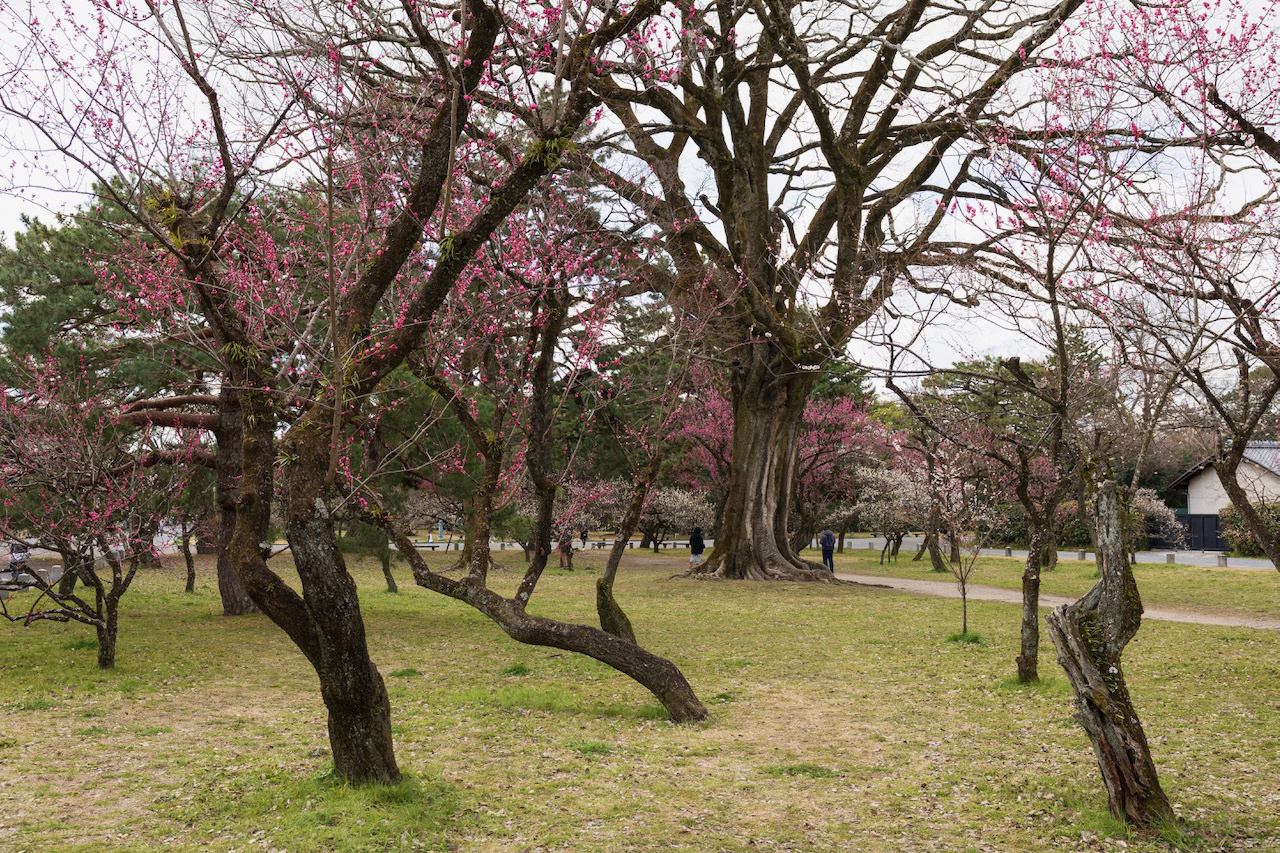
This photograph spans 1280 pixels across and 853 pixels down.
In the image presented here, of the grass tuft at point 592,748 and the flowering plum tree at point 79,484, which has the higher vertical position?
the flowering plum tree at point 79,484

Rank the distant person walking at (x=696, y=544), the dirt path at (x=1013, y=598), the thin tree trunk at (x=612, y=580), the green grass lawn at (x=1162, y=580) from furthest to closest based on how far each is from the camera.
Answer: the distant person walking at (x=696, y=544) < the green grass lawn at (x=1162, y=580) < the dirt path at (x=1013, y=598) < the thin tree trunk at (x=612, y=580)

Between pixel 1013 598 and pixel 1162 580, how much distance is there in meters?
6.82

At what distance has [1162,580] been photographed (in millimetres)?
24156

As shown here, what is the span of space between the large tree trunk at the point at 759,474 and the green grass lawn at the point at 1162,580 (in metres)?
6.16

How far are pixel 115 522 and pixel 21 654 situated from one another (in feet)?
6.77

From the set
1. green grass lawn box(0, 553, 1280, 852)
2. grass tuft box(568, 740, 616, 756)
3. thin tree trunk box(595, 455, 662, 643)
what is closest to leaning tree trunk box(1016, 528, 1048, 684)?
green grass lawn box(0, 553, 1280, 852)

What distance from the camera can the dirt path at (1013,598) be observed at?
15.5 metres

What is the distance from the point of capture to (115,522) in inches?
471

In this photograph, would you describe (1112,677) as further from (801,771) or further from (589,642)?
(589,642)

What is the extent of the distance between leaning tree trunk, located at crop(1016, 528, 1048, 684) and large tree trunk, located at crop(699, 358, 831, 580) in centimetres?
1266

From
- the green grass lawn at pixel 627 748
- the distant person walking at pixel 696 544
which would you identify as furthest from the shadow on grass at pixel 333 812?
the distant person walking at pixel 696 544

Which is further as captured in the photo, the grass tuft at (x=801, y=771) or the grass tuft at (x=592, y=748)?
the grass tuft at (x=592, y=748)

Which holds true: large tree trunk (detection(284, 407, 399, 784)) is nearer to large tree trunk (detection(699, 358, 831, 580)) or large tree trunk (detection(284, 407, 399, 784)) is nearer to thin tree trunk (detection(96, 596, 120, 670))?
thin tree trunk (detection(96, 596, 120, 670))

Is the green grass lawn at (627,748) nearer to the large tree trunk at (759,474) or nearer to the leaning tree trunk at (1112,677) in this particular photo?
the leaning tree trunk at (1112,677)
